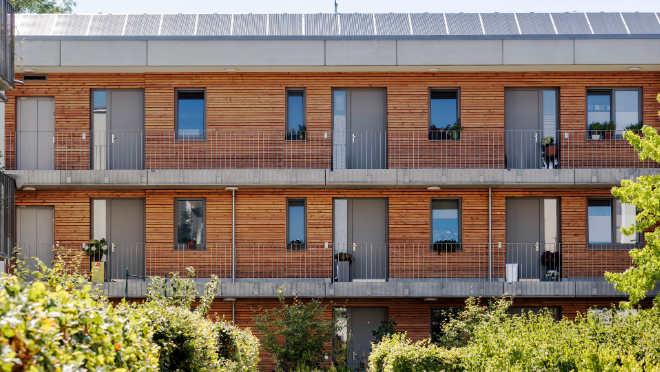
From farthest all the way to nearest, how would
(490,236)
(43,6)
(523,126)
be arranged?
1. (43,6)
2. (523,126)
3. (490,236)

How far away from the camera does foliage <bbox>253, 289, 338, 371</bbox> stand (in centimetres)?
1669

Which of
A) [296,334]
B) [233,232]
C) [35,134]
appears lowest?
[296,334]

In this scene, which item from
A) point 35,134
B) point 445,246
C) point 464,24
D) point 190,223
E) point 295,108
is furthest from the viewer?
point 464,24

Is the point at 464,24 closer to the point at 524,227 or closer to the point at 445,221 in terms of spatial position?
the point at 445,221

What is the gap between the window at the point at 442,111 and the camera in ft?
62.3

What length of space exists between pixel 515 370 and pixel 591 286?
902 centimetres

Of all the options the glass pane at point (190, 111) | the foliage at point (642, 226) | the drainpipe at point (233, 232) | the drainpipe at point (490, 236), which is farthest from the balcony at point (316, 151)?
the foliage at point (642, 226)

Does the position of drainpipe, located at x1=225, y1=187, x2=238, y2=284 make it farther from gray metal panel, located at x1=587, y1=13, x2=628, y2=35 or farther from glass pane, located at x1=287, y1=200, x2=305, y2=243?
gray metal panel, located at x1=587, y1=13, x2=628, y2=35

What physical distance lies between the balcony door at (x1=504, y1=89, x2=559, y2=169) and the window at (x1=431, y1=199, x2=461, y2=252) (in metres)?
2.03

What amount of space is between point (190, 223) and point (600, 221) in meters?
11.7

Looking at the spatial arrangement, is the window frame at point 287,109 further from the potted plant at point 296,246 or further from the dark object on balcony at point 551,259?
the dark object on balcony at point 551,259

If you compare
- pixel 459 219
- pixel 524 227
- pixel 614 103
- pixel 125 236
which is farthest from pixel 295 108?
pixel 614 103

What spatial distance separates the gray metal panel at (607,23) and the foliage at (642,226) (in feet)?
15.4

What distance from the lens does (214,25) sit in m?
20.1
